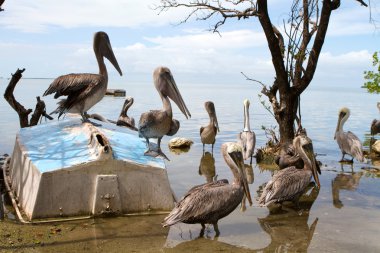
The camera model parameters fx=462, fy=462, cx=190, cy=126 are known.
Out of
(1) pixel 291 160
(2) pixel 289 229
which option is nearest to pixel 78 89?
(1) pixel 291 160

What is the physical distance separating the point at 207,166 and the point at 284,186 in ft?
12.6

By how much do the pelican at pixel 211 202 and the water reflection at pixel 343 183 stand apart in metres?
2.27

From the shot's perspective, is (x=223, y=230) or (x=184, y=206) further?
(x=223, y=230)

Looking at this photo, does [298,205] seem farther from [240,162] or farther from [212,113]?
[212,113]

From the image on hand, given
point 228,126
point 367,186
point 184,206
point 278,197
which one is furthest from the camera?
point 228,126

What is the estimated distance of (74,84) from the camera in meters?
7.52

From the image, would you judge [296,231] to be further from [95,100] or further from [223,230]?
[95,100]

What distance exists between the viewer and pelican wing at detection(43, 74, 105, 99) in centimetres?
751

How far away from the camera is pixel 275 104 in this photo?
427 inches

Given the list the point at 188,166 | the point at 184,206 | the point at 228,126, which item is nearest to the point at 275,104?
the point at 188,166

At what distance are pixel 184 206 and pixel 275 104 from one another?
19.8 feet

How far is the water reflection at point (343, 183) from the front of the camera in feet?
25.1

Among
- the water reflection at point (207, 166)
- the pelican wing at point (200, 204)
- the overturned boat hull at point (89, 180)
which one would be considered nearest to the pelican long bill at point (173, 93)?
the overturned boat hull at point (89, 180)

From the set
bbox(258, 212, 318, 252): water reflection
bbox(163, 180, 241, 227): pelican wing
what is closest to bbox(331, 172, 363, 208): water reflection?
bbox(258, 212, 318, 252): water reflection
